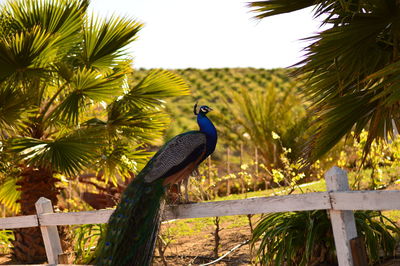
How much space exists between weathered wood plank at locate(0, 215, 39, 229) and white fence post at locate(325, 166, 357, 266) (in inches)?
135

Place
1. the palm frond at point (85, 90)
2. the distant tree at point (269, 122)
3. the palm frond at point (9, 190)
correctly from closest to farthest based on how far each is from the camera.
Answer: the palm frond at point (85, 90), the palm frond at point (9, 190), the distant tree at point (269, 122)

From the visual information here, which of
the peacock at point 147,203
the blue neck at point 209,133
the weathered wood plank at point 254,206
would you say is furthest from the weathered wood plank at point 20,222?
the blue neck at point 209,133

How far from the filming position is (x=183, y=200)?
15.7 ft

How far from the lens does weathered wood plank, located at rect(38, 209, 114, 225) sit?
16.8ft

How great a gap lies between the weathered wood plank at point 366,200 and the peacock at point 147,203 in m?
1.29

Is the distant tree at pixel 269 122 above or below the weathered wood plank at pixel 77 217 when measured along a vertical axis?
above

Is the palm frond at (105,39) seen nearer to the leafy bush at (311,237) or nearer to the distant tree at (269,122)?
the leafy bush at (311,237)

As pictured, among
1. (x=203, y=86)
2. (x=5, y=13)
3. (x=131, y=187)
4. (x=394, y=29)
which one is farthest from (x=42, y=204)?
(x=203, y=86)

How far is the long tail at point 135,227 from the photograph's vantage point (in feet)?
13.8

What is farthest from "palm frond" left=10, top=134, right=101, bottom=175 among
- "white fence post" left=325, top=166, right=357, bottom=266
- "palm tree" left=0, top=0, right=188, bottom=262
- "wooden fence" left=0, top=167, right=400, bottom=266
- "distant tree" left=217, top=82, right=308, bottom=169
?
"distant tree" left=217, top=82, right=308, bottom=169

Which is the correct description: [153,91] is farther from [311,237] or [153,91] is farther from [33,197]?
[311,237]

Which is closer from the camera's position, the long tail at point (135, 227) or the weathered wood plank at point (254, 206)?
the weathered wood plank at point (254, 206)

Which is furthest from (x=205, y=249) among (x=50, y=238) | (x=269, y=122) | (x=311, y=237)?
(x=269, y=122)

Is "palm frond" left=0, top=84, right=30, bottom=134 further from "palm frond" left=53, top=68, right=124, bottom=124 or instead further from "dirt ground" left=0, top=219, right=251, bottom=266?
"dirt ground" left=0, top=219, right=251, bottom=266
